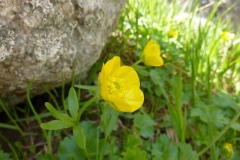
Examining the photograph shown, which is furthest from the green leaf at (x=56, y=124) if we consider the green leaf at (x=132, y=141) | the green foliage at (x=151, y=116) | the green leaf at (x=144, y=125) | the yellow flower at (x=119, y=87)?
the green leaf at (x=144, y=125)

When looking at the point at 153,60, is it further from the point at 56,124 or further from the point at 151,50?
the point at 56,124

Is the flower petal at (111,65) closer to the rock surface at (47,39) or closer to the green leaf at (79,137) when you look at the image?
the green leaf at (79,137)

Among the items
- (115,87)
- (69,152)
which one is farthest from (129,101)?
(69,152)

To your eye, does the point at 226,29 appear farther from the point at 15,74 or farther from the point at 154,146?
the point at 15,74

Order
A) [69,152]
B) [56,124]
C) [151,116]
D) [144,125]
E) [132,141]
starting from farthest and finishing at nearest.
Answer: [151,116] → [144,125] → [132,141] → [69,152] → [56,124]

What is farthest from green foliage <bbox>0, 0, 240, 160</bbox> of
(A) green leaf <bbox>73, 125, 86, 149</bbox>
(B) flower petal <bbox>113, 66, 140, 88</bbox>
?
(B) flower petal <bbox>113, 66, 140, 88</bbox>

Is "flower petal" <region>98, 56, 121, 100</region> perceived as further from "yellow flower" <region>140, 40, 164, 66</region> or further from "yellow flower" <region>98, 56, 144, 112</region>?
"yellow flower" <region>140, 40, 164, 66</region>

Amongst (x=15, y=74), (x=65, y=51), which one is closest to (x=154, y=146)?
(x=65, y=51)
